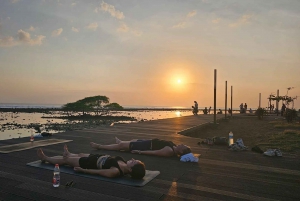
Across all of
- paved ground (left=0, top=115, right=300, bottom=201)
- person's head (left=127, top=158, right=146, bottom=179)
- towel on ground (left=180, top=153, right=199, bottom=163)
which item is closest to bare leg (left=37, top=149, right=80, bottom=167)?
paved ground (left=0, top=115, right=300, bottom=201)

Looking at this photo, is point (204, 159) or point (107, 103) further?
point (107, 103)

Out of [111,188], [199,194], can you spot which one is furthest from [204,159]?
[111,188]

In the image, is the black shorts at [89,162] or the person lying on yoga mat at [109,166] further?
the black shorts at [89,162]

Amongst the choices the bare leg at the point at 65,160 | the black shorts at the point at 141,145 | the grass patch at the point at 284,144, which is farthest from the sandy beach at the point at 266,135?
the bare leg at the point at 65,160

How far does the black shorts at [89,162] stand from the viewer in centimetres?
465

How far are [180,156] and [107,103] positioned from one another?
169ft

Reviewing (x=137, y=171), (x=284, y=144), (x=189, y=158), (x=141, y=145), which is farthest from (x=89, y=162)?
(x=284, y=144)

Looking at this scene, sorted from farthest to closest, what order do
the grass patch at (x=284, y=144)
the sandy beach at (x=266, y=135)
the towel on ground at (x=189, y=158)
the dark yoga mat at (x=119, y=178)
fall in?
the sandy beach at (x=266, y=135)
the grass patch at (x=284, y=144)
the towel on ground at (x=189, y=158)
the dark yoga mat at (x=119, y=178)

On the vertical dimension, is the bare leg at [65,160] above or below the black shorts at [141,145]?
below

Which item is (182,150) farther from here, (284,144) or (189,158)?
A: (284,144)

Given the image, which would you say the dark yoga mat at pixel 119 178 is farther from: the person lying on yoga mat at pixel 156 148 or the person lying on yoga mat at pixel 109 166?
the person lying on yoga mat at pixel 156 148

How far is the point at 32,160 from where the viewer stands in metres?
5.58

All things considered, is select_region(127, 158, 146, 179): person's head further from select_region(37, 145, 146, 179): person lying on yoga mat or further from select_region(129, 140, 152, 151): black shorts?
select_region(129, 140, 152, 151): black shorts

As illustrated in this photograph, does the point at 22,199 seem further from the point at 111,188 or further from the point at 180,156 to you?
the point at 180,156
